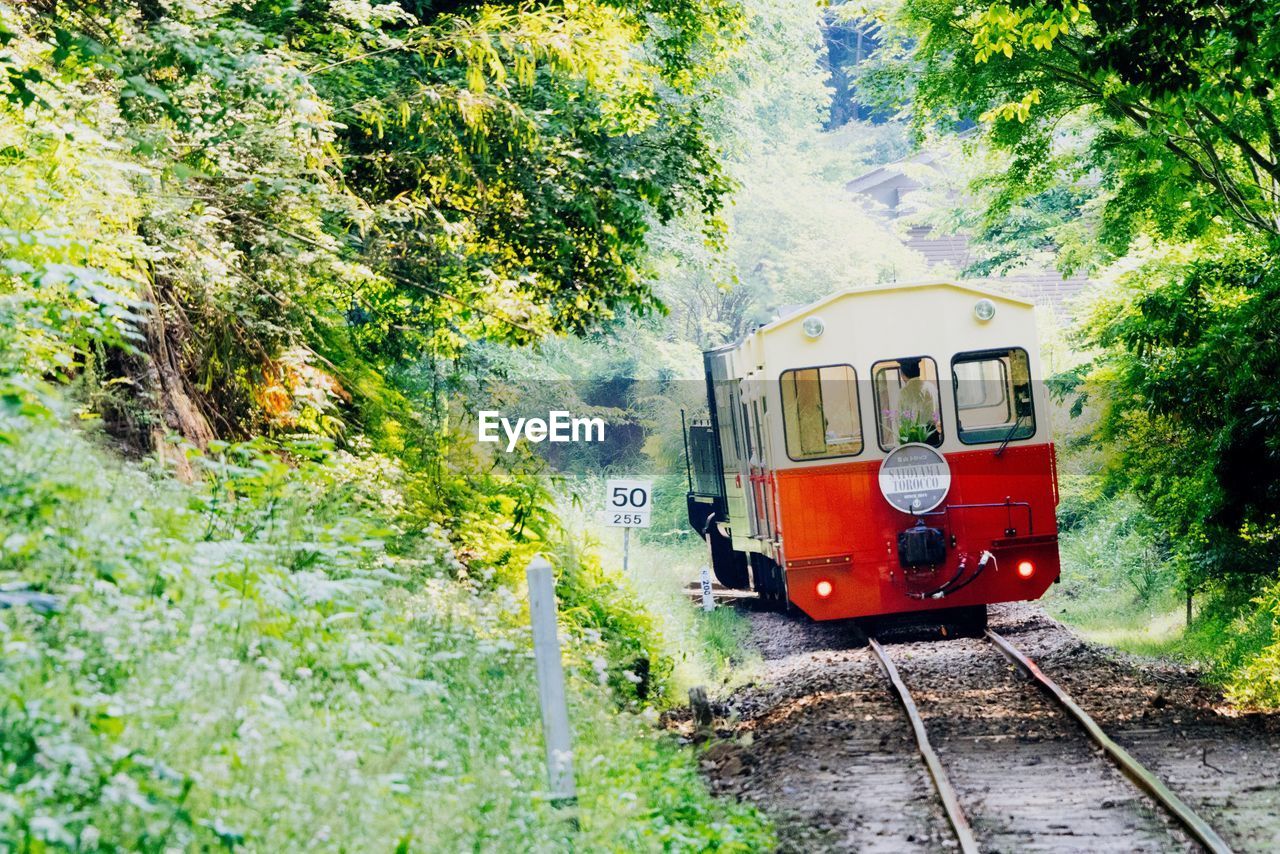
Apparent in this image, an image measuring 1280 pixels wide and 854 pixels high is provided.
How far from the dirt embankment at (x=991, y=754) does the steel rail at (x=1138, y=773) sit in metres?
A: 0.08

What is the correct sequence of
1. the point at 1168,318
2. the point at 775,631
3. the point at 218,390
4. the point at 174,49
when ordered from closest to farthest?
the point at 174,49
the point at 218,390
the point at 1168,318
the point at 775,631

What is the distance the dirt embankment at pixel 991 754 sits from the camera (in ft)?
23.6

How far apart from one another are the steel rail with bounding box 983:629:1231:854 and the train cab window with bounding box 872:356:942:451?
2375 mm

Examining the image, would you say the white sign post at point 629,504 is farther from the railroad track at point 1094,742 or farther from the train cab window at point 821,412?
the railroad track at point 1094,742

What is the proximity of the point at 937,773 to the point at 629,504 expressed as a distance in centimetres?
810

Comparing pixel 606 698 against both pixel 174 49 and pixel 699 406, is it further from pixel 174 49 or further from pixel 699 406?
pixel 699 406

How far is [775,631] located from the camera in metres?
16.7

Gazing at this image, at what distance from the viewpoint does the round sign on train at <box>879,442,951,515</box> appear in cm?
1254

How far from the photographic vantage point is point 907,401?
13000 mm

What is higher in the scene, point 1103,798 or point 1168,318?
point 1168,318

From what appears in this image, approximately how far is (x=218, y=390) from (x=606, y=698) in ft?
11.7

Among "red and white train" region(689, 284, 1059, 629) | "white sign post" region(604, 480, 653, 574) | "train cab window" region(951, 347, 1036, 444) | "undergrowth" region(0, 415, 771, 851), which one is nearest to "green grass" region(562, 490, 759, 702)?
"white sign post" region(604, 480, 653, 574)

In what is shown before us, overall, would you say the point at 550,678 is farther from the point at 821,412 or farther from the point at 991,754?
the point at 821,412

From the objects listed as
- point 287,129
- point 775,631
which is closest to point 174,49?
point 287,129
